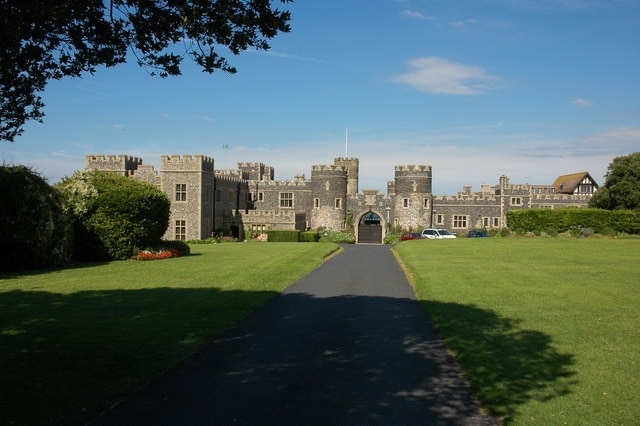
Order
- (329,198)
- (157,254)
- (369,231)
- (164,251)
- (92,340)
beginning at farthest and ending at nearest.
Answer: (369,231)
(329,198)
(164,251)
(157,254)
(92,340)

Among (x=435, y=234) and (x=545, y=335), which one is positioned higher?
(x=435, y=234)

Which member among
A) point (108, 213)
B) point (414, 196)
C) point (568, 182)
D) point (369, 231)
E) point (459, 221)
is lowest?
point (369, 231)

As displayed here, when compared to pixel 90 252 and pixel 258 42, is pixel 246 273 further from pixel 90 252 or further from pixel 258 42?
pixel 258 42

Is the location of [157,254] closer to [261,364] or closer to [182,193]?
[182,193]

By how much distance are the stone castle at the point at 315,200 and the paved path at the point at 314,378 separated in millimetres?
37809

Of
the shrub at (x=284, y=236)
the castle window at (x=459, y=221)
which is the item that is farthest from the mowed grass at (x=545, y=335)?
the castle window at (x=459, y=221)

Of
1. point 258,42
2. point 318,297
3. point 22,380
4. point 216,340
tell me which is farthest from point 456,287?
point 22,380

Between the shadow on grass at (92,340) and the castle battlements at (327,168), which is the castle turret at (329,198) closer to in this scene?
the castle battlements at (327,168)

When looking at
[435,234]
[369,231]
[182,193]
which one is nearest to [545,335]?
[435,234]

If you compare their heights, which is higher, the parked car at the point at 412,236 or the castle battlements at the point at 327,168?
the castle battlements at the point at 327,168

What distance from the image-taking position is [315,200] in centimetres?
6116

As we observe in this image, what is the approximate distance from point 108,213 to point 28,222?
18.7ft

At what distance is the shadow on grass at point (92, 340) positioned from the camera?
23.8ft

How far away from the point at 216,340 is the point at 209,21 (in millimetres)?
5734
